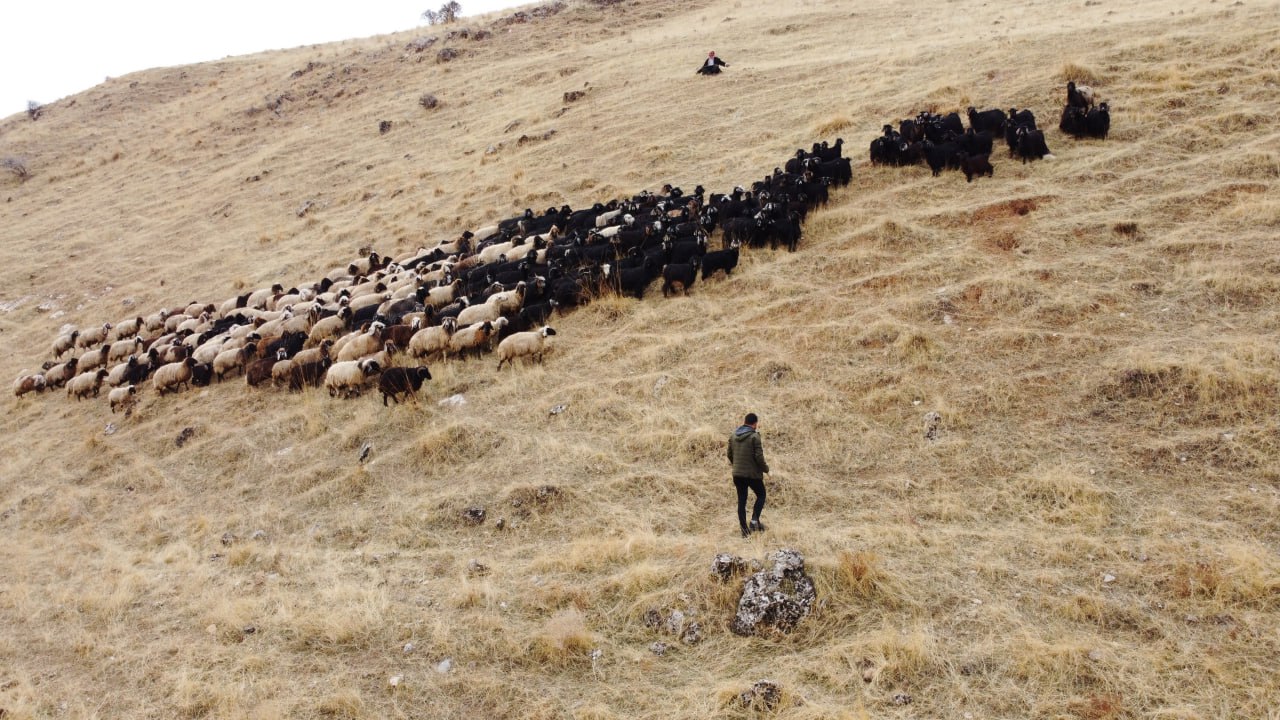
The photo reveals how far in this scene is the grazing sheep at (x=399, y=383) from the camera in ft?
36.2

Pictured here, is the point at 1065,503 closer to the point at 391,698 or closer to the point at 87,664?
the point at 391,698

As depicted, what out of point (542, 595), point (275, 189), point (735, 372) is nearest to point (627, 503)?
point (542, 595)

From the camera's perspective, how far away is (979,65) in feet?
58.2

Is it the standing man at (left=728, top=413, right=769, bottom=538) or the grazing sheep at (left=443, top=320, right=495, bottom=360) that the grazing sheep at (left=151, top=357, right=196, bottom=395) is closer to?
the grazing sheep at (left=443, top=320, right=495, bottom=360)

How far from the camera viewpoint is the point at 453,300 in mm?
14078

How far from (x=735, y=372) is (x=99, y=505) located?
9.43 meters

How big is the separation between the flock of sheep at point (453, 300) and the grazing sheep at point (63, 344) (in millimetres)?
651

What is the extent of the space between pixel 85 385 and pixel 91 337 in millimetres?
3885

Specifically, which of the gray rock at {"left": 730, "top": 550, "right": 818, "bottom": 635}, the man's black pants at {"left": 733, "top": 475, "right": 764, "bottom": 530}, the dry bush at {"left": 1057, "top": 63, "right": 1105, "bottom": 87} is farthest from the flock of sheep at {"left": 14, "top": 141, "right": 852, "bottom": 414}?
the gray rock at {"left": 730, "top": 550, "right": 818, "bottom": 635}

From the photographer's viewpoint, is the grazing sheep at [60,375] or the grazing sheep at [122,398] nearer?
the grazing sheep at [122,398]

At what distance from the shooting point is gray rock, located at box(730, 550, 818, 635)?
590cm

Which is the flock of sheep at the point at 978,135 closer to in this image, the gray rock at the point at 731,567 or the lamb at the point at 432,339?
the lamb at the point at 432,339

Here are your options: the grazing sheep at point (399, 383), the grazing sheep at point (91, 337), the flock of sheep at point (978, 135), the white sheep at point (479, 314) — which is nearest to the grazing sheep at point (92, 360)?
the grazing sheep at point (91, 337)

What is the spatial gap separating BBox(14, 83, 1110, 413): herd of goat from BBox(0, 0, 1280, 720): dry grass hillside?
1.59 feet
